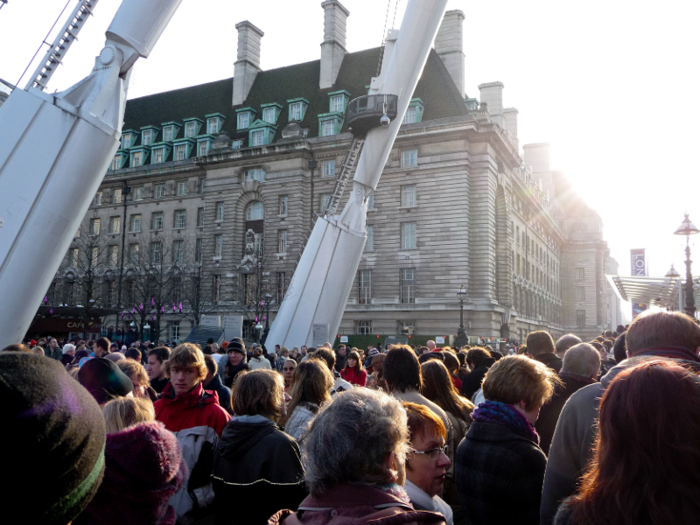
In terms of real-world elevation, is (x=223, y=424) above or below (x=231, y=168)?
below

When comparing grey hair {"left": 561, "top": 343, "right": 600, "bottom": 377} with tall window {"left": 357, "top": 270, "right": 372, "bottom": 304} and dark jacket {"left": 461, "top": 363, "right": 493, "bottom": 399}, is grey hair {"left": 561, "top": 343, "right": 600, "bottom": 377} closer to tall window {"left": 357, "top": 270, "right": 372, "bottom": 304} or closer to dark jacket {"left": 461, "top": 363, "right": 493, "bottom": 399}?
dark jacket {"left": 461, "top": 363, "right": 493, "bottom": 399}

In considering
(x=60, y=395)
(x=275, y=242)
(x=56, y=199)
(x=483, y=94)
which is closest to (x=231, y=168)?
(x=275, y=242)

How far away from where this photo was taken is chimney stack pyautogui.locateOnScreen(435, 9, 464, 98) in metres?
49.2

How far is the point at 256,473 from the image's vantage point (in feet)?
12.9

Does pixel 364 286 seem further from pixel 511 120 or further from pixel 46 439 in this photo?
pixel 46 439

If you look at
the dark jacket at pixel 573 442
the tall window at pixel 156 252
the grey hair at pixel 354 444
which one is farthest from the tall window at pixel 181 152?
the grey hair at pixel 354 444

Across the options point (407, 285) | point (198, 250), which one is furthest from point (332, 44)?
point (407, 285)

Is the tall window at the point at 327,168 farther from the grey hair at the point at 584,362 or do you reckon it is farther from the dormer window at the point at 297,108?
the grey hair at the point at 584,362

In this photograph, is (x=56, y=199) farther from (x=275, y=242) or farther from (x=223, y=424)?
(x=275, y=242)

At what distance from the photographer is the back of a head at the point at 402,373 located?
520cm

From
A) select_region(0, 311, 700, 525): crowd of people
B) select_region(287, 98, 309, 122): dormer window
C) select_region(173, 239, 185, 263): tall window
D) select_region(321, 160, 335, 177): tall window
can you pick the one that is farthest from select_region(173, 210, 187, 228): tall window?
select_region(0, 311, 700, 525): crowd of people

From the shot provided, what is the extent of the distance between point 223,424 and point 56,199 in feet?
21.7

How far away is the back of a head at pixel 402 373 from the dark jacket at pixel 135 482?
2.79 metres

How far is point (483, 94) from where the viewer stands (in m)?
58.0
